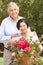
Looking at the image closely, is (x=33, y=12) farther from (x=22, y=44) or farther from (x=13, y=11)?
(x=22, y=44)

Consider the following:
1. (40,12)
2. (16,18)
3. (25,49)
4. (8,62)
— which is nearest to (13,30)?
(16,18)

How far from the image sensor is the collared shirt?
10.9 feet

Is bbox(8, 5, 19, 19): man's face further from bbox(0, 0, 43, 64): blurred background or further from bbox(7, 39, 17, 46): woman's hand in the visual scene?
bbox(0, 0, 43, 64): blurred background

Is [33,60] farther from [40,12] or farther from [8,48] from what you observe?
[40,12]

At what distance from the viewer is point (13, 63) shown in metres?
2.98

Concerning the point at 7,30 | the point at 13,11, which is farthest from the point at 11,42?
the point at 13,11

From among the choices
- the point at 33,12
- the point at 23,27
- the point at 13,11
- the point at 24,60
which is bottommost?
the point at 33,12

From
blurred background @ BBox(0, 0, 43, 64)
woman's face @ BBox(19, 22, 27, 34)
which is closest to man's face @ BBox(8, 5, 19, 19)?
woman's face @ BBox(19, 22, 27, 34)

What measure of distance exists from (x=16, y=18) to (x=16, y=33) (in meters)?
0.29

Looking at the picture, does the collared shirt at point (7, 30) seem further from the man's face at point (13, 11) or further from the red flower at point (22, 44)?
the red flower at point (22, 44)

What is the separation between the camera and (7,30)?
3447 mm

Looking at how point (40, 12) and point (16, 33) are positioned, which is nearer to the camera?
point (16, 33)

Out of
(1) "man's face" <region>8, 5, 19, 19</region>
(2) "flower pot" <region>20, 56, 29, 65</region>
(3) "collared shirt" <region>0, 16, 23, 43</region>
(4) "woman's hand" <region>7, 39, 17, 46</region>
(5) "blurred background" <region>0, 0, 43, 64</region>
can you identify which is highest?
(1) "man's face" <region>8, 5, 19, 19</region>

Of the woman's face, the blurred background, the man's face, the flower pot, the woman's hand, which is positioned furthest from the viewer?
the blurred background
